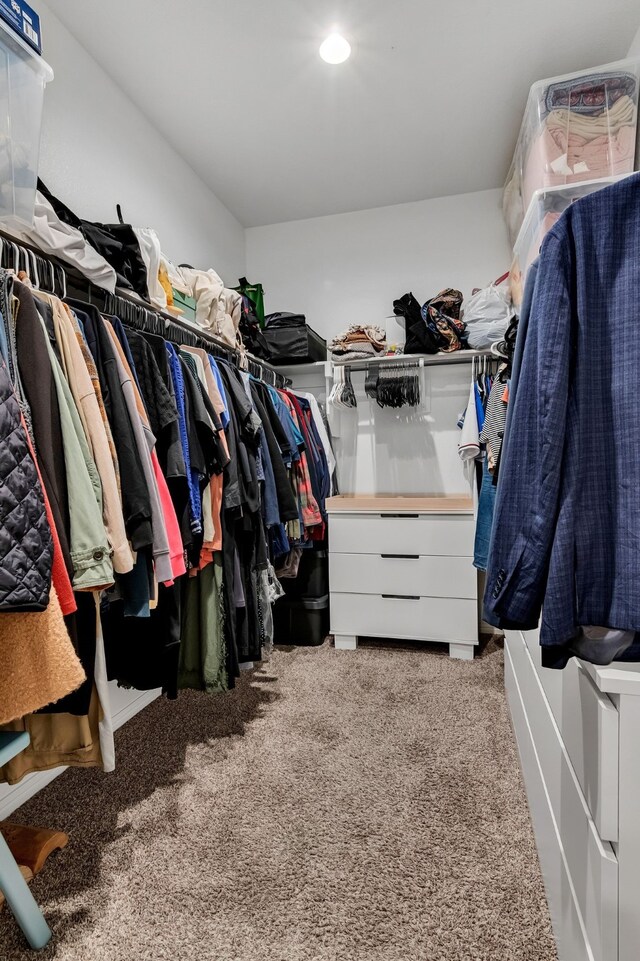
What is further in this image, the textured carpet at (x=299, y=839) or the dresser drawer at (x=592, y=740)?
the textured carpet at (x=299, y=839)

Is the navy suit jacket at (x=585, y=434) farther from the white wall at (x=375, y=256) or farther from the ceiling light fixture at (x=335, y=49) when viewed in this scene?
the white wall at (x=375, y=256)

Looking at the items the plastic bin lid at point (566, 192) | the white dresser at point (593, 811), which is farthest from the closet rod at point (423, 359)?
the white dresser at point (593, 811)

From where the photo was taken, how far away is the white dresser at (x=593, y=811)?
72cm

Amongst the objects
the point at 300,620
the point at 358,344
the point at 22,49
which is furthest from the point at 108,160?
the point at 300,620

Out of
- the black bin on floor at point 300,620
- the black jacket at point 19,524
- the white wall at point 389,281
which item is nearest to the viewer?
the black jacket at point 19,524

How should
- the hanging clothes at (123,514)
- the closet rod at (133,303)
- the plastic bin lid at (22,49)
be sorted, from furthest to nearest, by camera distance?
the closet rod at (133,303)
the plastic bin lid at (22,49)
the hanging clothes at (123,514)

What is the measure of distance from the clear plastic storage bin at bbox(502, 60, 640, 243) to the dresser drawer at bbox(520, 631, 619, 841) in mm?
1803

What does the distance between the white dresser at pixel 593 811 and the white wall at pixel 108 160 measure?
2.23 m

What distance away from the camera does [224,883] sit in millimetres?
1178

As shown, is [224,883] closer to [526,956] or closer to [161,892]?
[161,892]

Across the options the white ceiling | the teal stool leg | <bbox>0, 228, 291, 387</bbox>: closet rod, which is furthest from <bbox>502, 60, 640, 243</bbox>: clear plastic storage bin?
the teal stool leg

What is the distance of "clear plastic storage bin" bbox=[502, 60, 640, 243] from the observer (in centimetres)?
175

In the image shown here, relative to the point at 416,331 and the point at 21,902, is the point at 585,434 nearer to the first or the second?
the point at 21,902

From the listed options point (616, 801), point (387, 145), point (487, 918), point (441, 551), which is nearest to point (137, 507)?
point (616, 801)
